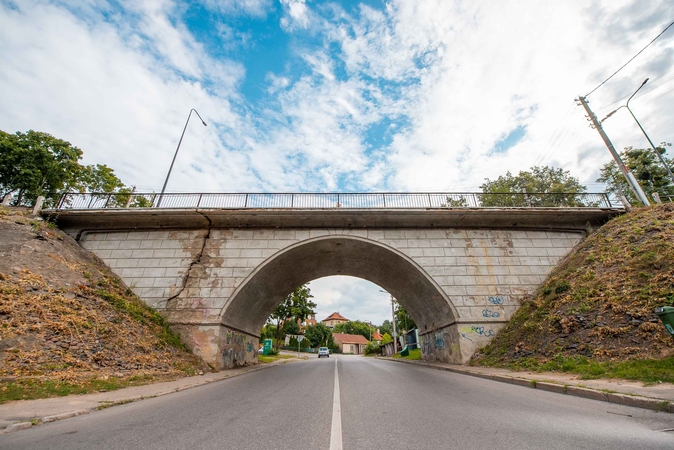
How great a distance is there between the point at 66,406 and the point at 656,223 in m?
20.1

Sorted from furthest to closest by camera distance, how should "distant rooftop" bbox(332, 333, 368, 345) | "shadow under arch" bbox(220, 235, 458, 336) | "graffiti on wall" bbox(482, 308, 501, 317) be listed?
"distant rooftop" bbox(332, 333, 368, 345) → "shadow under arch" bbox(220, 235, 458, 336) → "graffiti on wall" bbox(482, 308, 501, 317)

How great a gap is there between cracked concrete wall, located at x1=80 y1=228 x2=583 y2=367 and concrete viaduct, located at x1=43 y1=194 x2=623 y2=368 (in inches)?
2.0

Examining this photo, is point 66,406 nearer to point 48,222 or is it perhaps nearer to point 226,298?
point 226,298

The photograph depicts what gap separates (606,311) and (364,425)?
10335mm

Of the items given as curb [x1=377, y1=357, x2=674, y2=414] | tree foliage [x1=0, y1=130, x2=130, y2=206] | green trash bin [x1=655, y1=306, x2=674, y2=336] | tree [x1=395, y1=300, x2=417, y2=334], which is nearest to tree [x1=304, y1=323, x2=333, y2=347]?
tree [x1=395, y1=300, x2=417, y2=334]

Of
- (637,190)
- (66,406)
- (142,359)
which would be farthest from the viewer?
(637,190)

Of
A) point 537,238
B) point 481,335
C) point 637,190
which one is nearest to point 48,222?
point 481,335

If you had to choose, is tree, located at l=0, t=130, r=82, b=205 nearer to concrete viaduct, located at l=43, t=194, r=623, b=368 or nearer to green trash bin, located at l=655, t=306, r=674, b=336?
concrete viaduct, located at l=43, t=194, r=623, b=368

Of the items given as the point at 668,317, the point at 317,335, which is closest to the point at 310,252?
the point at 668,317

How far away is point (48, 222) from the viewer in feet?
48.6

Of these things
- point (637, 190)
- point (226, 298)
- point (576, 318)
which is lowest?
point (576, 318)

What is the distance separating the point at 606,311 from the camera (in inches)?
379

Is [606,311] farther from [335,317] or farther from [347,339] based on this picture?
[335,317]

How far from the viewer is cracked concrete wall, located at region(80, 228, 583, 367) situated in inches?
547
